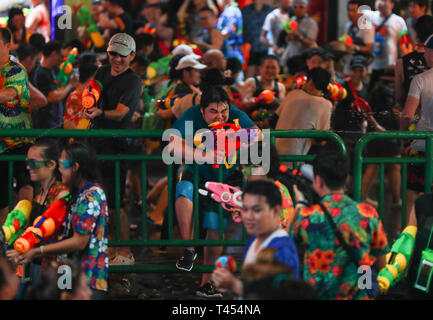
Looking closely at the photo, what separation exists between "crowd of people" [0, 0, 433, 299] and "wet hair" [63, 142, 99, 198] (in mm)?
10

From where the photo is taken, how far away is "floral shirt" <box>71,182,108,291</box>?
5824 millimetres

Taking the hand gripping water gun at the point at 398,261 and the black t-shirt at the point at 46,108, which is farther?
the black t-shirt at the point at 46,108

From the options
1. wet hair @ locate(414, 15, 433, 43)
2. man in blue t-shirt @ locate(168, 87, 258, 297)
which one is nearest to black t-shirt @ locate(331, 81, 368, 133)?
wet hair @ locate(414, 15, 433, 43)

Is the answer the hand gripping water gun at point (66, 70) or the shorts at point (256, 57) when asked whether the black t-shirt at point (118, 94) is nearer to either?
the hand gripping water gun at point (66, 70)

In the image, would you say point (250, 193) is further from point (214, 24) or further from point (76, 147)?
point (214, 24)

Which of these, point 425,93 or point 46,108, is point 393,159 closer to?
point 425,93

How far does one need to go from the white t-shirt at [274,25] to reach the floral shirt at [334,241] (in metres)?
9.18

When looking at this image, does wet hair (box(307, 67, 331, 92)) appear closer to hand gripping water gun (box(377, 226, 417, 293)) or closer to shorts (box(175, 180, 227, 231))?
shorts (box(175, 180, 227, 231))

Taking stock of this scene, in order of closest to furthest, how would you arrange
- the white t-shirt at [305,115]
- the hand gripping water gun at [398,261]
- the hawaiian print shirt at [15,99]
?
1. the hand gripping water gun at [398,261]
2. the hawaiian print shirt at [15,99]
3. the white t-shirt at [305,115]

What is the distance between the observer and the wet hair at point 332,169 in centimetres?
539

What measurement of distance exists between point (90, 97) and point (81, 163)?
84.8 inches

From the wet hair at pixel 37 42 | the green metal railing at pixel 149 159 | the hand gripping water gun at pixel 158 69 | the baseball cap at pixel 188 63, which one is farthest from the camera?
the hand gripping water gun at pixel 158 69

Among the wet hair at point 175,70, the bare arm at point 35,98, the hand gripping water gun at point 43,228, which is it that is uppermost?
the wet hair at point 175,70

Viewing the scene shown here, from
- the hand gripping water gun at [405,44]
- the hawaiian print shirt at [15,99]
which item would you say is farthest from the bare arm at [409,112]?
the hand gripping water gun at [405,44]
